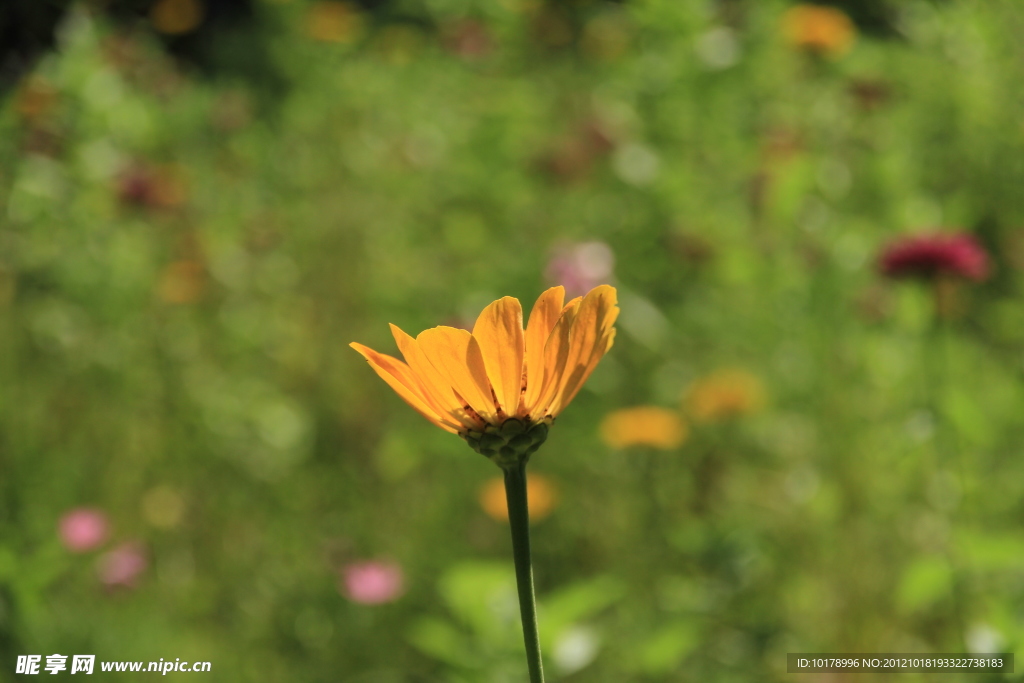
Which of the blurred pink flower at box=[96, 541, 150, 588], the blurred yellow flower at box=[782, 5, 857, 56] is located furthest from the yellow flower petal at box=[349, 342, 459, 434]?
the blurred yellow flower at box=[782, 5, 857, 56]

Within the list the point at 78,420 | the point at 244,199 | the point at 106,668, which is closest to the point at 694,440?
the point at 106,668

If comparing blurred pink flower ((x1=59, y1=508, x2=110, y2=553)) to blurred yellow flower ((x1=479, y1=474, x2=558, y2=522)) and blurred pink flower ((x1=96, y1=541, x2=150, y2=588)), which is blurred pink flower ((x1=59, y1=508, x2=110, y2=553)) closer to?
blurred pink flower ((x1=96, y1=541, x2=150, y2=588))

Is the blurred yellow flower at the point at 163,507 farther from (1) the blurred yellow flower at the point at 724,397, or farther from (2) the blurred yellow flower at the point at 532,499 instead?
(1) the blurred yellow flower at the point at 724,397

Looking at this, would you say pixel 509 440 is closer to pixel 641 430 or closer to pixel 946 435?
pixel 641 430

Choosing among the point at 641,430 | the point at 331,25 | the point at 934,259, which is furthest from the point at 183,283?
the point at 934,259

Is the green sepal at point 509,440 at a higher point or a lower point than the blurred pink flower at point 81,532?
higher

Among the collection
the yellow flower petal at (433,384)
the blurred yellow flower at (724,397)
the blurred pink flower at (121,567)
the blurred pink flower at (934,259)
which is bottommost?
the blurred pink flower at (121,567)

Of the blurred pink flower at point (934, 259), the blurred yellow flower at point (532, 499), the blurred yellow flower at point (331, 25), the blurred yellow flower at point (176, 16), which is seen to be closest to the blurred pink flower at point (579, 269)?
the blurred yellow flower at point (532, 499)

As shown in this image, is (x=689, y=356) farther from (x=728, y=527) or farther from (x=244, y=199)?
(x=244, y=199)
